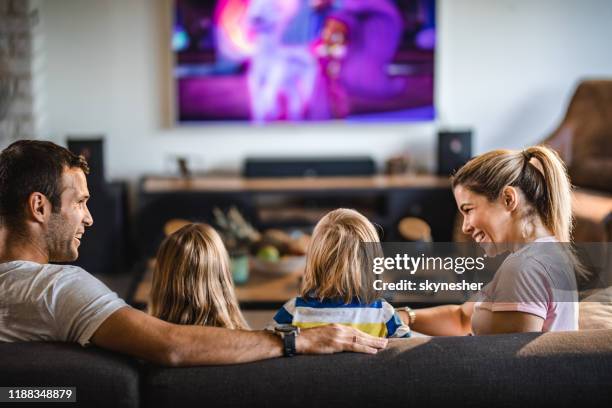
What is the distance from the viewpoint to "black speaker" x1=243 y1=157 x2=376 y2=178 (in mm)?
5008

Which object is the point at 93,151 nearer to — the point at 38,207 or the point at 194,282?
the point at 194,282

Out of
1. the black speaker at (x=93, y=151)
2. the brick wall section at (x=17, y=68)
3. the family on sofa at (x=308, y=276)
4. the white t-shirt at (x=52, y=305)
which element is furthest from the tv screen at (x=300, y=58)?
the white t-shirt at (x=52, y=305)

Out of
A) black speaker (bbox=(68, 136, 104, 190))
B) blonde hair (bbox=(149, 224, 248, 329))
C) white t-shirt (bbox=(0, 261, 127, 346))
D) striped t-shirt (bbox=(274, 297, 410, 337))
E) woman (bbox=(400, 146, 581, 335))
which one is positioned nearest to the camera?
white t-shirt (bbox=(0, 261, 127, 346))

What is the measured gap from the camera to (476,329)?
1542 mm

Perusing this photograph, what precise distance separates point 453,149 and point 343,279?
141 inches

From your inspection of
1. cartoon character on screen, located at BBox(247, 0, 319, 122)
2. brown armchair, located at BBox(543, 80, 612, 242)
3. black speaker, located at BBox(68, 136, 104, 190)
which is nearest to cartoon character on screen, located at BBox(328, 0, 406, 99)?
cartoon character on screen, located at BBox(247, 0, 319, 122)

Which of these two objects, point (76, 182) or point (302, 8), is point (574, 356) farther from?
point (302, 8)

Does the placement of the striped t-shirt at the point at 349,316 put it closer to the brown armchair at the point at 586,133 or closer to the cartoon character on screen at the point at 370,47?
the brown armchair at the point at 586,133

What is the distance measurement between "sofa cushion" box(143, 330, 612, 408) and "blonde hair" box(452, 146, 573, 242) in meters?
0.28

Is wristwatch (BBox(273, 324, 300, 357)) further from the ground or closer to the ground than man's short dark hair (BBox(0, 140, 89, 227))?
closer to the ground

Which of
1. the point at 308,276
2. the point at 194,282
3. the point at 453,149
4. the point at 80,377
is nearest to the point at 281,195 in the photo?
the point at 453,149

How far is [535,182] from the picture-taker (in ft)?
4.97

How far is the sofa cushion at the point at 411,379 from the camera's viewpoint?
1.27 meters

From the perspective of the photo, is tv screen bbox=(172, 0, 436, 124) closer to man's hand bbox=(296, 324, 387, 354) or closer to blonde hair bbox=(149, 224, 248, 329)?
blonde hair bbox=(149, 224, 248, 329)
